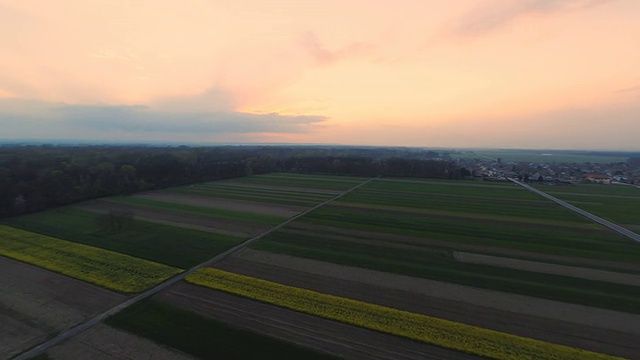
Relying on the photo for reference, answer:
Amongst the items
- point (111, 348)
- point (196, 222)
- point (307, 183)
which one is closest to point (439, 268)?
point (111, 348)

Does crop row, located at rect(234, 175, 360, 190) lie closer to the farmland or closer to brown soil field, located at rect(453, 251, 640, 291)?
the farmland

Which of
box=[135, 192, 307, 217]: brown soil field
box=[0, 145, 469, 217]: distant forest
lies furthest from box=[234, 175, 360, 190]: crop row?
box=[135, 192, 307, 217]: brown soil field

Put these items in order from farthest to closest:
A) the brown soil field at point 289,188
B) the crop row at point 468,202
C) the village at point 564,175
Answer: the village at point 564,175 < the brown soil field at point 289,188 < the crop row at point 468,202

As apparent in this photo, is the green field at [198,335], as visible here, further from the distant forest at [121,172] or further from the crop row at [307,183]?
the crop row at [307,183]

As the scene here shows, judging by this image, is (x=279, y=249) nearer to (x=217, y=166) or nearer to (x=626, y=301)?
(x=626, y=301)

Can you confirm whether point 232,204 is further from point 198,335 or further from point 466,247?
point 466,247

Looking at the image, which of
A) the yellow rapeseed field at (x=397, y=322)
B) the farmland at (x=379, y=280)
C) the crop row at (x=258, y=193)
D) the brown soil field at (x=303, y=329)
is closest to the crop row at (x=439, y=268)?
the farmland at (x=379, y=280)
